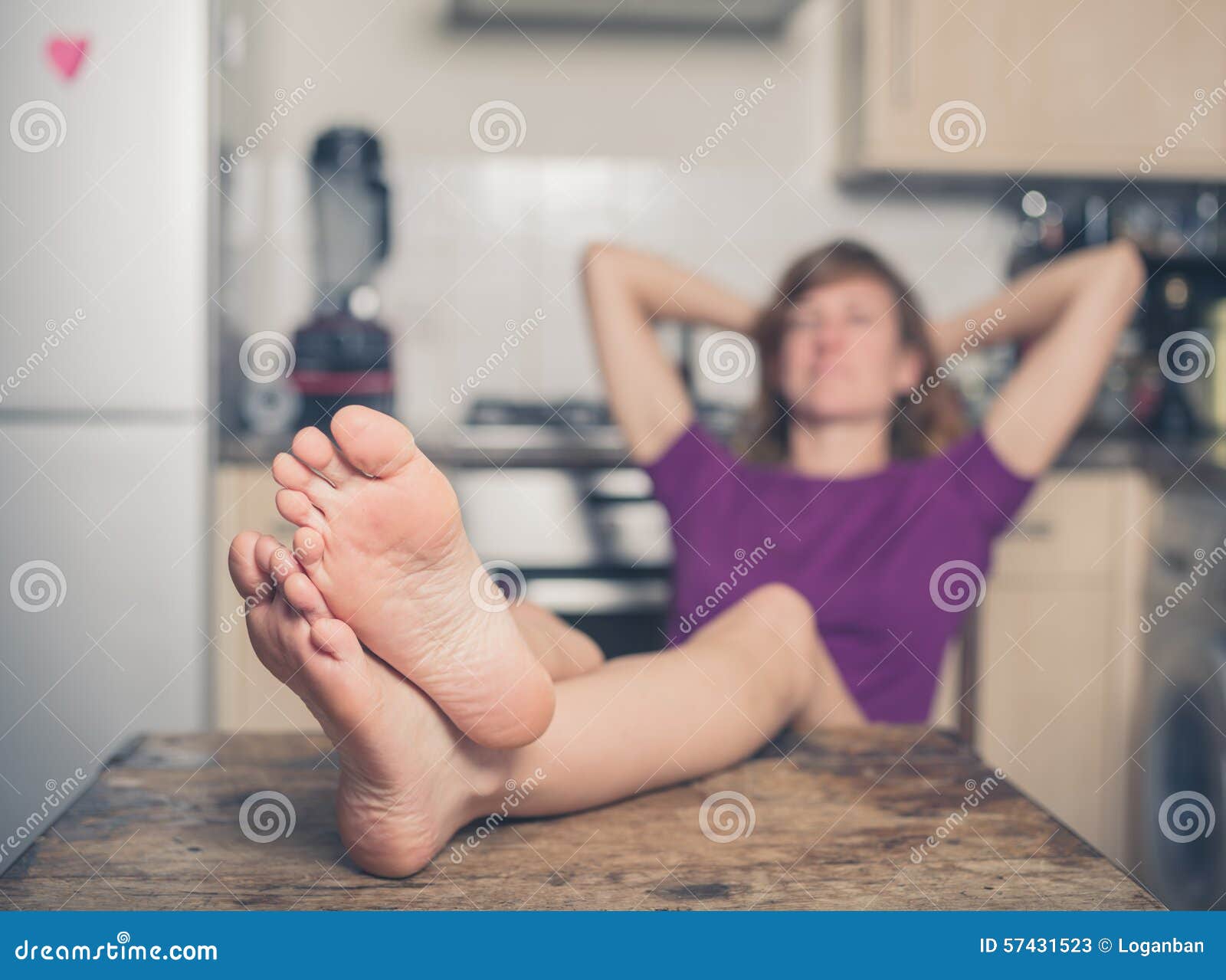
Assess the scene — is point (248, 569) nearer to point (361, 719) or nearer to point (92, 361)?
point (361, 719)

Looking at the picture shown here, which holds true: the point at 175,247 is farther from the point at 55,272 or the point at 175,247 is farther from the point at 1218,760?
the point at 1218,760

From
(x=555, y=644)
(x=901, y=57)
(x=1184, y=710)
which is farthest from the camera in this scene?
(x=901, y=57)

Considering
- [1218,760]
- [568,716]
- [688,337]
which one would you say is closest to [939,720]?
[1218,760]

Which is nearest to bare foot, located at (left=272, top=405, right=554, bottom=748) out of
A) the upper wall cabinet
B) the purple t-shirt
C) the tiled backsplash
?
the purple t-shirt

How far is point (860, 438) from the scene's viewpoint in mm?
1484

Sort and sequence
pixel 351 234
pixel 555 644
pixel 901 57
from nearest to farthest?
pixel 555 644, pixel 901 57, pixel 351 234

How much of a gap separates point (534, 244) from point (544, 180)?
13 cm

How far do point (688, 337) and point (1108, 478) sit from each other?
790mm

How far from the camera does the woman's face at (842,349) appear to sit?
4.74ft

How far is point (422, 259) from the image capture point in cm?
224

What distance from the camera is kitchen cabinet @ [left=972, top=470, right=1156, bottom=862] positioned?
1.80 meters

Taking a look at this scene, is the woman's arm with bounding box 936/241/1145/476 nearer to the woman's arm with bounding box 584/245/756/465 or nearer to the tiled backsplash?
the woman's arm with bounding box 584/245/756/465

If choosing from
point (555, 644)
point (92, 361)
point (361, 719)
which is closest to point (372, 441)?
point (361, 719)

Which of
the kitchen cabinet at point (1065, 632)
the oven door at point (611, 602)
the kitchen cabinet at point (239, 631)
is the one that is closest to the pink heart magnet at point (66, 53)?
the kitchen cabinet at point (239, 631)
